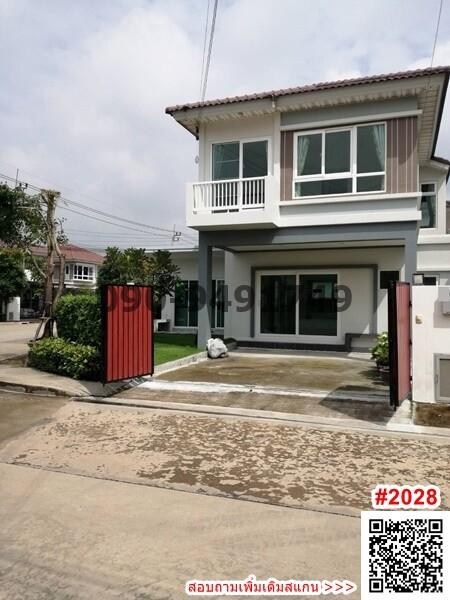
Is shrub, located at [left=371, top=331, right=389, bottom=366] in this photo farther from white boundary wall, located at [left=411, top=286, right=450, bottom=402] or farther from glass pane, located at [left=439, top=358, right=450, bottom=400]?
glass pane, located at [left=439, top=358, right=450, bottom=400]

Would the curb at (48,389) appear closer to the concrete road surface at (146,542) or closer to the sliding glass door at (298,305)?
the concrete road surface at (146,542)

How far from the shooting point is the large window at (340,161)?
12078 mm

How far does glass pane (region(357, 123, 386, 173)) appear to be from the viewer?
12.0 metres

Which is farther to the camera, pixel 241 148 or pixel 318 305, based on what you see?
pixel 318 305

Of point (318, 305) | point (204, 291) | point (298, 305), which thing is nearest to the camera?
point (204, 291)

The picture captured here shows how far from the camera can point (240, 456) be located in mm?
Answer: 5230

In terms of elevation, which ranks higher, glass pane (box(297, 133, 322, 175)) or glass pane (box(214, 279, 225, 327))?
glass pane (box(297, 133, 322, 175))

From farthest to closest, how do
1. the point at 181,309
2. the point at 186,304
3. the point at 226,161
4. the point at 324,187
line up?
1. the point at 181,309
2. the point at 186,304
3. the point at 226,161
4. the point at 324,187

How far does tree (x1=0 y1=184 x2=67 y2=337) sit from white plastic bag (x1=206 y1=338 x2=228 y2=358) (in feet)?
13.7

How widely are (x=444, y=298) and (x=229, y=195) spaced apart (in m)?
7.16

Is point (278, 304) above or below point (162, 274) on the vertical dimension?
below

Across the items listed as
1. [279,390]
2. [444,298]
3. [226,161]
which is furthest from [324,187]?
[279,390]

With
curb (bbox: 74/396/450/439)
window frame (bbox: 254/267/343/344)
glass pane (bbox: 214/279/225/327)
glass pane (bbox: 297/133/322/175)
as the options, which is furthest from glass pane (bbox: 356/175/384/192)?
curb (bbox: 74/396/450/439)

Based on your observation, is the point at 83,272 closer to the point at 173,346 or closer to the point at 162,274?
the point at 162,274
